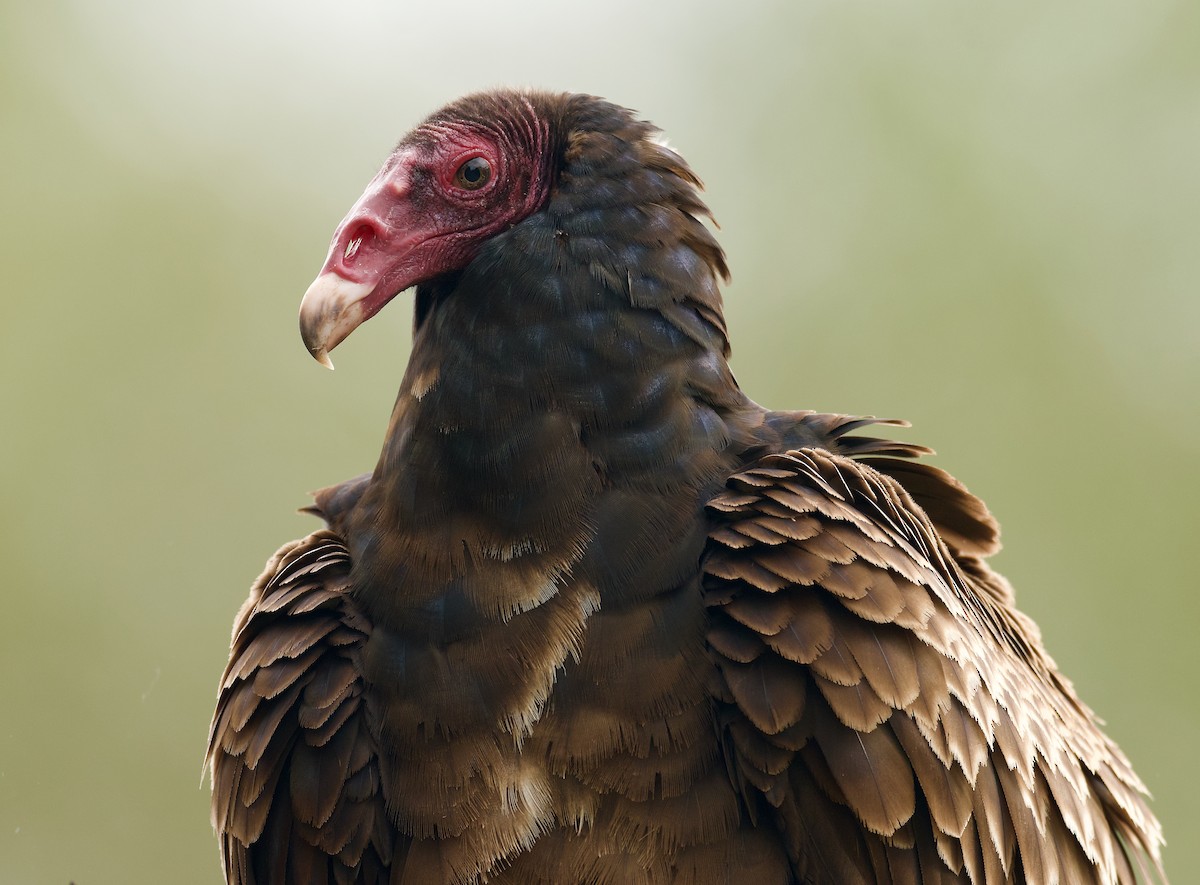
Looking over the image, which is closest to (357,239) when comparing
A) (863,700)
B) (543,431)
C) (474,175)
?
(474,175)

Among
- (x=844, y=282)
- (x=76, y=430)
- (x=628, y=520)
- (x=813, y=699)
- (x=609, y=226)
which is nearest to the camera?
(x=813, y=699)

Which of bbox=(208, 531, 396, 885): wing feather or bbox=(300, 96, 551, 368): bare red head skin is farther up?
bbox=(300, 96, 551, 368): bare red head skin

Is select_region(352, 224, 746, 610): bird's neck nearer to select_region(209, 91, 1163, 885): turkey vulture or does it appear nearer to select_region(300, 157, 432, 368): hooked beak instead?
select_region(209, 91, 1163, 885): turkey vulture

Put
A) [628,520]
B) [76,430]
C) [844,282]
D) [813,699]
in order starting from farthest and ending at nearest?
[844,282]
[76,430]
[628,520]
[813,699]

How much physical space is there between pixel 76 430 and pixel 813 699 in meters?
5.27

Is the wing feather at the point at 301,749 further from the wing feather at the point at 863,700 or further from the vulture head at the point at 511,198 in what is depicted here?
the wing feather at the point at 863,700

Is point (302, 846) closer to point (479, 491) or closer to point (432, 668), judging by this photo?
point (432, 668)

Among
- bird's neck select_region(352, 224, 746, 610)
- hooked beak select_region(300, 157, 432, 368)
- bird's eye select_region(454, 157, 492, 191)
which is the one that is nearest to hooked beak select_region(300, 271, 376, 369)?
hooked beak select_region(300, 157, 432, 368)

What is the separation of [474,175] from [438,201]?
0.40 feet

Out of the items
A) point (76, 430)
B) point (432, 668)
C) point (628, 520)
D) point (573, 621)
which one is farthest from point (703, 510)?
point (76, 430)

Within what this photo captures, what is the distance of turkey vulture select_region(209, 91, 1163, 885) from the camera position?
277 centimetres

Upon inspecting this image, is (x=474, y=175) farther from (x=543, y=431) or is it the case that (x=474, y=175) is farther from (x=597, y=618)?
(x=597, y=618)

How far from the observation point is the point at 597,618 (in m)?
2.89

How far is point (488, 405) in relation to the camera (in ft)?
9.96
